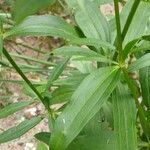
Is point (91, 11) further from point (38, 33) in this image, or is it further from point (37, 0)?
point (37, 0)

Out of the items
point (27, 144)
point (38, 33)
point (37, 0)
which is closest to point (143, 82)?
point (38, 33)

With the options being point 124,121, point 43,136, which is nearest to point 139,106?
point 124,121

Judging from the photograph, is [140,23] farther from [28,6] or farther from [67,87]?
[28,6]

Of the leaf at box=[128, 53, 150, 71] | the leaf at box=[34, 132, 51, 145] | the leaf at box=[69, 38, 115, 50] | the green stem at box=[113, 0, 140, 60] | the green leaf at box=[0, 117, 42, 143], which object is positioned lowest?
the leaf at box=[34, 132, 51, 145]

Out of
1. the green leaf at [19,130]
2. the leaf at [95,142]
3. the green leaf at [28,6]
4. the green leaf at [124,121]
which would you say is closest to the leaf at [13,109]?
the green leaf at [19,130]

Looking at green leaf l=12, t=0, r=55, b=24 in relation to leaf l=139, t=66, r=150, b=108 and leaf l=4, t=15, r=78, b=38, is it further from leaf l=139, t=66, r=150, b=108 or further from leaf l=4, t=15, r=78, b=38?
leaf l=139, t=66, r=150, b=108

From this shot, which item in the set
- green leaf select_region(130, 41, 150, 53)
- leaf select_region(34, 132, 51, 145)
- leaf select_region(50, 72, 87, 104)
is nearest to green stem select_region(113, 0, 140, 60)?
green leaf select_region(130, 41, 150, 53)
